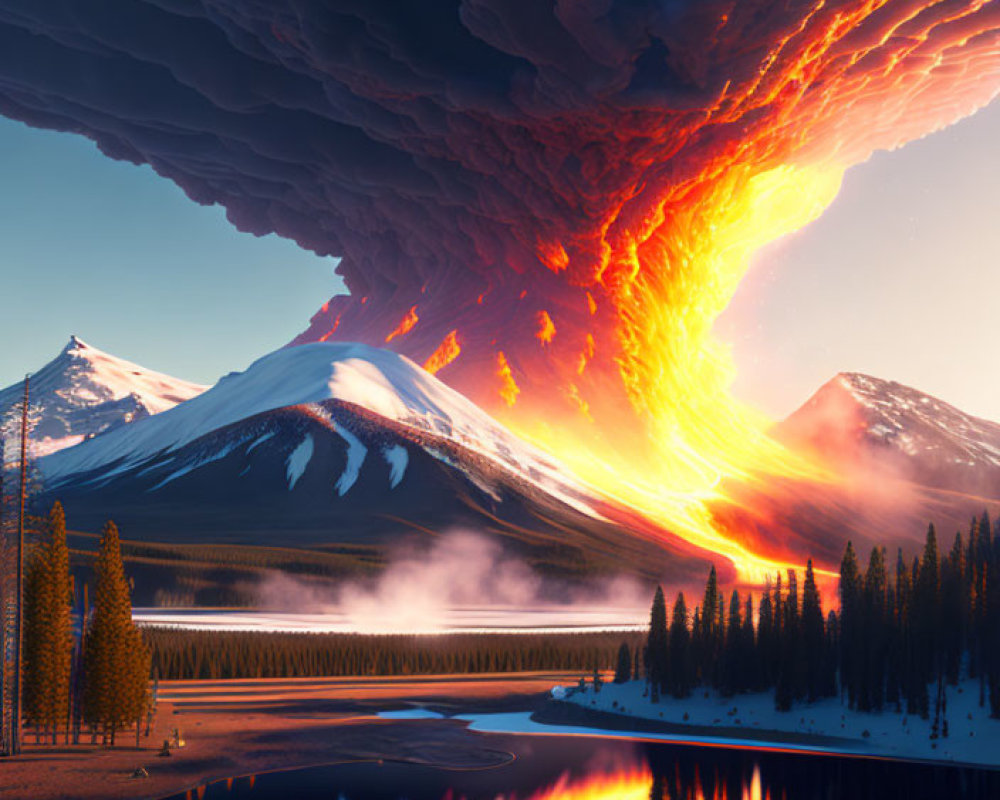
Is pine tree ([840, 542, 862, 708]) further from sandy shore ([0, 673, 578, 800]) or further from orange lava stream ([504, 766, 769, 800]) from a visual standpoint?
sandy shore ([0, 673, 578, 800])

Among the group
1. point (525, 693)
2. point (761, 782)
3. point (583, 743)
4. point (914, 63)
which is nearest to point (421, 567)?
point (525, 693)

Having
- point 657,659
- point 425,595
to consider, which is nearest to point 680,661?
point 657,659

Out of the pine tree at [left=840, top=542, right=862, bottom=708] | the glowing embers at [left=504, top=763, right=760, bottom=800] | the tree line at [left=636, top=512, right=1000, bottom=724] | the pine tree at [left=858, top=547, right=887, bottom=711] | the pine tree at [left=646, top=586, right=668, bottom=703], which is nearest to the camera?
the glowing embers at [left=504, top=763, right=760, bottom=800]

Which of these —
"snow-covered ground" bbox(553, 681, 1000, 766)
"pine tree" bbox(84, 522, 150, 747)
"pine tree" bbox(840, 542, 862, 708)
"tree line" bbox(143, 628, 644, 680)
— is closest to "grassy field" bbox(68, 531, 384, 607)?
"tree line" bbox(143, 628, 644, 680)

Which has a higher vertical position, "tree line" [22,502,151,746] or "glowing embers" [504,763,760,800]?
"tree line" [22,502,151,746]

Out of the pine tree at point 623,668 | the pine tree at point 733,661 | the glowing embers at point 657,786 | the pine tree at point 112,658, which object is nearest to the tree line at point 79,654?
the pine tree at point 112,658

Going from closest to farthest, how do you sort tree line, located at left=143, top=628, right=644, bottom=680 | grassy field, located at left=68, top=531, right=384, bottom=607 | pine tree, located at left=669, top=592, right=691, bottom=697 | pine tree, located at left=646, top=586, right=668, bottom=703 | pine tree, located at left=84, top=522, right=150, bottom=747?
pine tree, located at left=84, top=522, right=150, bottom=747 < pine tree, located at left=669, top=592, right=691, bottom=697 < pine tree, located at left=646, top=586, right=668, bottom=703 < tree line, located at left=143, top=628, right=644, bottom=680 < grassy field, located at left=68, top=531, right=384, bottom=607
